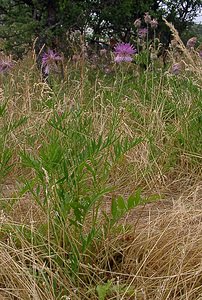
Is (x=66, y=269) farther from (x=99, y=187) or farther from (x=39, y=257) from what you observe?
(x=99, y=187)

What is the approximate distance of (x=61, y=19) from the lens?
204 inches

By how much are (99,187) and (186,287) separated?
54 centimetres

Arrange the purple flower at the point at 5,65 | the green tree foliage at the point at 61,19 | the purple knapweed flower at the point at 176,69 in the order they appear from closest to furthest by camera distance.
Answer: the purple knapweed flower at the point at 176,69 → the purple flower at the point at 5,65 → the green tree foliage at the point at 61,19

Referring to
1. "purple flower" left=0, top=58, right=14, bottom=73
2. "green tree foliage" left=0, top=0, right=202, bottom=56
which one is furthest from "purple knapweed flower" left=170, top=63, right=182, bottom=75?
"green tree foliage" left=0, top=0, right=202, bottom=56

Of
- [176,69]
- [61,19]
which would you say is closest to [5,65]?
[176,69]

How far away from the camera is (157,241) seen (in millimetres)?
1768

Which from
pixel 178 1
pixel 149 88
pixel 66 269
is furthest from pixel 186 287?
pixel 178 1

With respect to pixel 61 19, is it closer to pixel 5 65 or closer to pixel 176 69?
pixel 5 65

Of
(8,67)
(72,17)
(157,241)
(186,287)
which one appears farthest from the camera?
(72,17)

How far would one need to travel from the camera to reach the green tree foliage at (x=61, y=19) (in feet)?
16.7

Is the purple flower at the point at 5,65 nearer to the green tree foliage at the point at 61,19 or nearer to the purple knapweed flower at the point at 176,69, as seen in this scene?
the purple knapweed flower at the point at 176,69

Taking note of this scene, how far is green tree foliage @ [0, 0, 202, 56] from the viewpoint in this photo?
509cm

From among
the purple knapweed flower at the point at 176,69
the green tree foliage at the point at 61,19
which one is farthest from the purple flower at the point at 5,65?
the green tree foliage at the point at 61,19

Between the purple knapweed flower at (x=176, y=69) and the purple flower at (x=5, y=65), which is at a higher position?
the purple knapweed flower at (x=176, y=69)
